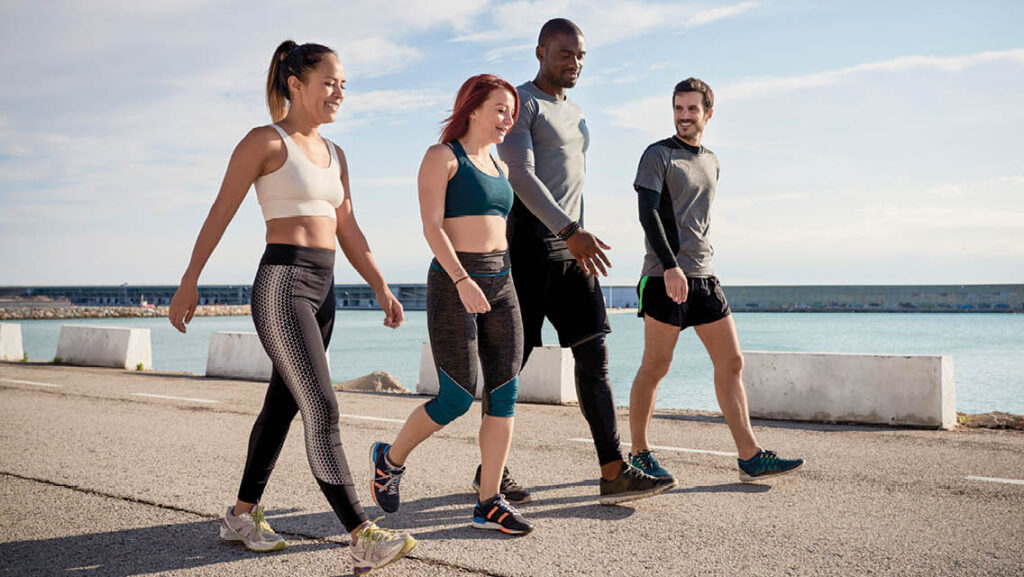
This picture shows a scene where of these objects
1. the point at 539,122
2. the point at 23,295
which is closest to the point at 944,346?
the point at 539,122

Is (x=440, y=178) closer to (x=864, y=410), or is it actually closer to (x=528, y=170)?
(x=528, y=170)

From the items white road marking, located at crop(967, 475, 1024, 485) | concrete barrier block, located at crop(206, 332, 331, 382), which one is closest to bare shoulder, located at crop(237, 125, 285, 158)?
white road marking, located at crop(967, 475, 1024, 485)

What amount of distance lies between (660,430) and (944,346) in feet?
200

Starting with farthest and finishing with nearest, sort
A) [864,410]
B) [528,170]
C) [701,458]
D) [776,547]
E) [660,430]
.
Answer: [864,410]
[660,430]
[701,458]
[528,170]
[776,547]

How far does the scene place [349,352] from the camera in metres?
60.8

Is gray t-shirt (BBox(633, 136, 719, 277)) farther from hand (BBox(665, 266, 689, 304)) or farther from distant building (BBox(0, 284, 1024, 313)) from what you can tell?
distant building (BBox(0, 284, 1024, 313))

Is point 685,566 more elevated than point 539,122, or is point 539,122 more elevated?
point 539,122

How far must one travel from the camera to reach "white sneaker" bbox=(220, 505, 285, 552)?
11.4ft

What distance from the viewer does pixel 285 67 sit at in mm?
3379

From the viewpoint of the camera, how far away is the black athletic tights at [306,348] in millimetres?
3166

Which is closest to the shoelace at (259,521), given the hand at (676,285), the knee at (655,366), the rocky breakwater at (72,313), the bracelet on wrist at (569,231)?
the bracelet on wrist at (569,231)

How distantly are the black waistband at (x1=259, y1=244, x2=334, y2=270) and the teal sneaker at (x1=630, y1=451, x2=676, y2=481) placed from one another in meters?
2.14

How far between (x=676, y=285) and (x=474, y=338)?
1.34m

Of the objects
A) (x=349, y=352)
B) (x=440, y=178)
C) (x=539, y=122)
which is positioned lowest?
(x=349, y=352)
